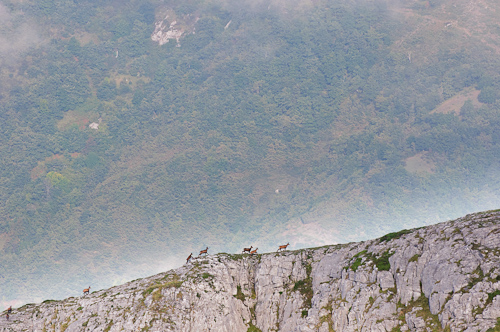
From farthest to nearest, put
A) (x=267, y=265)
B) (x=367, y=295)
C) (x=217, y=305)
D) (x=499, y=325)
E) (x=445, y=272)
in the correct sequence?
(x=267, y=265), (x=217, y=305), (x=367, y=295), (x=445, y=272), (x=499, y=325)

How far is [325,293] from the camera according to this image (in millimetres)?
97750

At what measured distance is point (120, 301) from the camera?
10512cm

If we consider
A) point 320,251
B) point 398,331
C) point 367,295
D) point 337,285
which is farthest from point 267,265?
point 398,331

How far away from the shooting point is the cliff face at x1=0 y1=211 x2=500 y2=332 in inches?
3196

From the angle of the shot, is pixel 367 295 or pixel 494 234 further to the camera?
pixel 367 295

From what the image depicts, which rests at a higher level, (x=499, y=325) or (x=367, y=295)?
(x=367, y=295)

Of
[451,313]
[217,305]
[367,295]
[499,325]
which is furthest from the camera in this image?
[217,305]

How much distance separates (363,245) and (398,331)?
76.3 ft

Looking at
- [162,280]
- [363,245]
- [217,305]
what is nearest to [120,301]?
[162,280]

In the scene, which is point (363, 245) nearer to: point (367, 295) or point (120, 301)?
point (367, 295)

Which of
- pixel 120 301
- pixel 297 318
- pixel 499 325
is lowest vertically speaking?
pixel 499 325

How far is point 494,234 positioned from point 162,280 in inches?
2284

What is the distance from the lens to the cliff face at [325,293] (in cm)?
→ 8119

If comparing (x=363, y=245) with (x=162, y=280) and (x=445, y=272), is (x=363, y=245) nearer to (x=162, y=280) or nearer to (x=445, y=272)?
(x=445, y=272)
